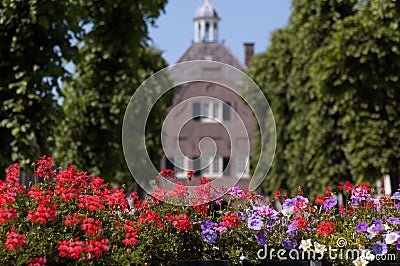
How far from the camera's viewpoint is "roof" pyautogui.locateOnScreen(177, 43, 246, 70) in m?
35.9

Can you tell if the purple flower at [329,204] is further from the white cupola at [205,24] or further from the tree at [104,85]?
the white cupola at [205,24]

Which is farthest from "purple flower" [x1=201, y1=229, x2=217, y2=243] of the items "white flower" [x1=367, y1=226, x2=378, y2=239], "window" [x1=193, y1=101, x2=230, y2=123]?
"window" [x1=193, y1=101, x2=230, y2=123]

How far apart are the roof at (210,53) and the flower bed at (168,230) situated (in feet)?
104

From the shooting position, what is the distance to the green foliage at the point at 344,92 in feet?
35.8

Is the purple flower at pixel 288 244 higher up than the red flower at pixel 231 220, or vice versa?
the red flower at pixel 231 220

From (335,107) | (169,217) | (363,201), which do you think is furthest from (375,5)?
(169,217)

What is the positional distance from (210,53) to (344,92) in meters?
25.9

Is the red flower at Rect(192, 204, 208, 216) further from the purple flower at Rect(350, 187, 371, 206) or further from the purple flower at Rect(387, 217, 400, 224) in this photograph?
the purple flower at Rect(387, 217, 400, 224)

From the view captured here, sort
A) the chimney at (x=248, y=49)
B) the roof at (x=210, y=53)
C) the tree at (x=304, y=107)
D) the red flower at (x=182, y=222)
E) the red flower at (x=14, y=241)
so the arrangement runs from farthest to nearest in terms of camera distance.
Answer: the chimney at (x=248, y=49), the roof at (x=210, y=53), the tree at (x=304, y=107), the red flower at (x=182, y=222), the red flower at (x=14, y=241)

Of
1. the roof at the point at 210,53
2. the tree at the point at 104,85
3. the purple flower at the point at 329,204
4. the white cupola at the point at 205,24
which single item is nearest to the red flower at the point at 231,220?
the purple flower at the point at 329,204

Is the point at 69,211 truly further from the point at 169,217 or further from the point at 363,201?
the point at 363,201

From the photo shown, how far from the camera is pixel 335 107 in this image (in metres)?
11.7

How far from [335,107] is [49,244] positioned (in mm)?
8960

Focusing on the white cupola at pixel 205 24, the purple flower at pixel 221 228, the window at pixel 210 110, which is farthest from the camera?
the white cupola at pixel 205 24
